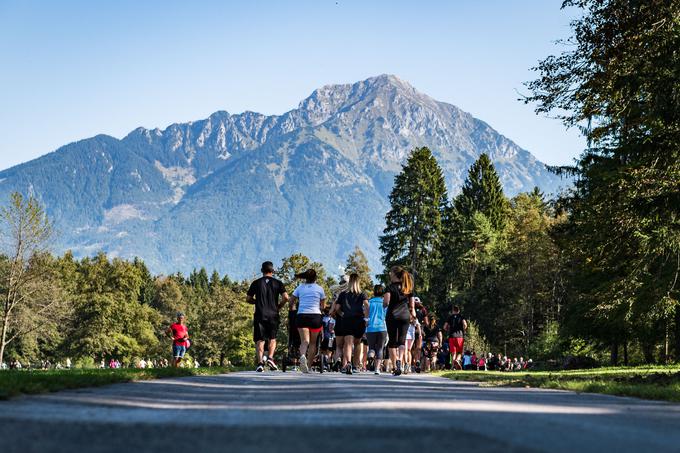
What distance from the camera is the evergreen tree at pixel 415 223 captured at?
82250 millimetres

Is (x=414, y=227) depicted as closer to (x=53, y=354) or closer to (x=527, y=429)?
(x=53, y=354)

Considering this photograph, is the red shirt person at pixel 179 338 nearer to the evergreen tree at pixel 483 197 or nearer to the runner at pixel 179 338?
the runner at pixel 179 338

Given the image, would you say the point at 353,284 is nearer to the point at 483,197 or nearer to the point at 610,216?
the point at 610,216

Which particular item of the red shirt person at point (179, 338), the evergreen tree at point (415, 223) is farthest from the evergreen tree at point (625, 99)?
the evergreen tree at point (415, 223)

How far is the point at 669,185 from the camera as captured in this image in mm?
15594

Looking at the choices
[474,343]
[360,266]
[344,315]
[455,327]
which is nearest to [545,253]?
[474,343]

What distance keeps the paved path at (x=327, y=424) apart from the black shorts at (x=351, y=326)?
1021 cm

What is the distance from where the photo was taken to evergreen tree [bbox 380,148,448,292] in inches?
3238

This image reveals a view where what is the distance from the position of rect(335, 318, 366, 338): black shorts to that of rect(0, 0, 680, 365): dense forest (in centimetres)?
471

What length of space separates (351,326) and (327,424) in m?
13.9

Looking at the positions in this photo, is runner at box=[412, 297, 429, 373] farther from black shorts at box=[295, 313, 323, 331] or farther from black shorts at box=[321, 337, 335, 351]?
black shorts at box=[295, 313, 323, 331]

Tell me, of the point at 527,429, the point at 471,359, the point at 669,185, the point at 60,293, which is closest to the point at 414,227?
the point at 60,293

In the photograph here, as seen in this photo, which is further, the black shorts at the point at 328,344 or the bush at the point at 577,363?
the bush at the point at 577,363

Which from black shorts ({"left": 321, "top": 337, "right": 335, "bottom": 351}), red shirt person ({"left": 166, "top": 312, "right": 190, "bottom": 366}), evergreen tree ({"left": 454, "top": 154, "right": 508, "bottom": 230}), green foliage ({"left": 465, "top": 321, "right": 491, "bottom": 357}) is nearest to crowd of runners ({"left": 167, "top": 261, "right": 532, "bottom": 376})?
black shorts ({"left": 321, "top": 337, "right": 335, "bottom": 351})
